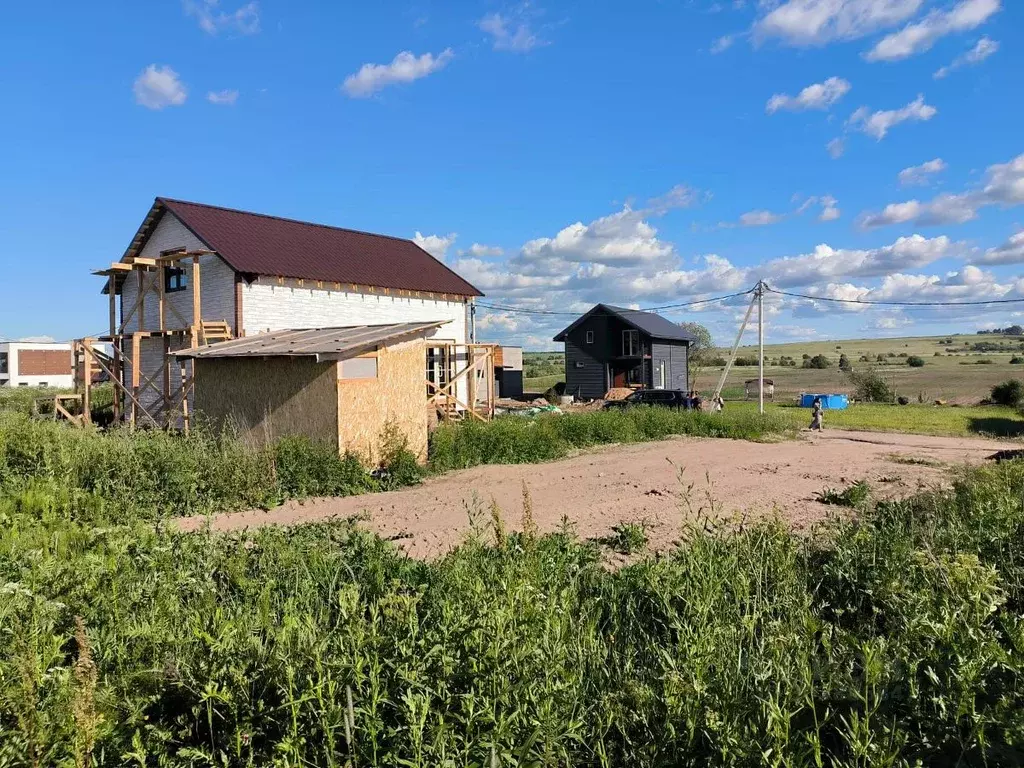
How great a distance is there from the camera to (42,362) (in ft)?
207

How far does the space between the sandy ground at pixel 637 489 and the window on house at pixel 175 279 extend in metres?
12.9

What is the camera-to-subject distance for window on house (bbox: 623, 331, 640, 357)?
143ft

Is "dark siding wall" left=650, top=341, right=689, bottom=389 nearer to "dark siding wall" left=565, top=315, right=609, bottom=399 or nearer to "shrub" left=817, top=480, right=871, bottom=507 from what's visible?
"dark siding wall" left=565, top=315, right=609, bottom=399

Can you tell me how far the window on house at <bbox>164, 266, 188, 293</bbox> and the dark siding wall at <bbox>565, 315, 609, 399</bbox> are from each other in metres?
26.1

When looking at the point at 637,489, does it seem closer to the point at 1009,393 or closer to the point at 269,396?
the point at 269,396

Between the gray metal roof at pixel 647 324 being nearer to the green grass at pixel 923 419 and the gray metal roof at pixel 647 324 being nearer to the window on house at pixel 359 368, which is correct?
the green grass at pixel 923 419

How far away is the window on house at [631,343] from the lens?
43.6 metres

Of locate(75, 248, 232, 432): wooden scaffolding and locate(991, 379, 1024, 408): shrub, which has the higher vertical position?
locate(75, 248, 232, 432): wooden scaffolding

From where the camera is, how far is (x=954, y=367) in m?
71.9

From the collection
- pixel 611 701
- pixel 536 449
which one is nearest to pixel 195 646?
pixel 611 701

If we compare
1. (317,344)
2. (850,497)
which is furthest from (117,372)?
(850,497)

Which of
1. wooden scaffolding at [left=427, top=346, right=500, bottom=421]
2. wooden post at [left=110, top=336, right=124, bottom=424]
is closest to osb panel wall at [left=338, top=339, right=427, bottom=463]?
wooden scaffolding at [left=427, top=346, right=500, bottom=421]

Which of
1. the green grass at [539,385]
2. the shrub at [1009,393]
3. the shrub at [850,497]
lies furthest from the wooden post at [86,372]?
the shrub at [1009,393]

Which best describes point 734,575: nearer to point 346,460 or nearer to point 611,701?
point 611,701
